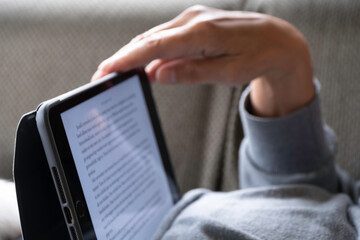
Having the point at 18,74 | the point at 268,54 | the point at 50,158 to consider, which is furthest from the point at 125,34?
the point at 50,158

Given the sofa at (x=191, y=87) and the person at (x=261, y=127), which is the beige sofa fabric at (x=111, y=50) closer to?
the sofa at (x=191, y=87)

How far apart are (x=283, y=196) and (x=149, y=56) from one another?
0.72ft

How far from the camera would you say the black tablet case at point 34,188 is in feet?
1.04

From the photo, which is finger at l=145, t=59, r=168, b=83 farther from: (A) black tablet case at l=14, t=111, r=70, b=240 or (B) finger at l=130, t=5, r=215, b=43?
(A) black tablet case at l=14, t=111, r=70, b=240

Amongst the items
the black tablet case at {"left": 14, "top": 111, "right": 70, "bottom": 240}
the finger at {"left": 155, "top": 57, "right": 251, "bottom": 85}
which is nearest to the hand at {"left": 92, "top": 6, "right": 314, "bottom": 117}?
the finger at {"left": 155, "top": 57, "right": 251, "bottom": 85}

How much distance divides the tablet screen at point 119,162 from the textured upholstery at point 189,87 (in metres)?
0.20

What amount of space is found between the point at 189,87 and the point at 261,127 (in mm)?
227

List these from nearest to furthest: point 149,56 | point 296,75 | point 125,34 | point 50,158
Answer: point 50,158 < point 149,56 < point 296,75 < point 125,34

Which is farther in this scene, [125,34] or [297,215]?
[125,34]

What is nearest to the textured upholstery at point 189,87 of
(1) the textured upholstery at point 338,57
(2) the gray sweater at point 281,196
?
(1) the textured upholstery at point 338,57

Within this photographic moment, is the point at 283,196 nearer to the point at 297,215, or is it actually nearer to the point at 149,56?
the point at 297,215

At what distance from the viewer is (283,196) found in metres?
0.48

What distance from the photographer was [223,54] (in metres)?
0.47

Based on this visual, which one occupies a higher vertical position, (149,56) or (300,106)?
(149,56)
